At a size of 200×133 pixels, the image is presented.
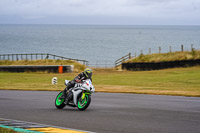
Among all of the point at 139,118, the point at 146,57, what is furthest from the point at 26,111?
the point at 146,57

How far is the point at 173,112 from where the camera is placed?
10.8 m

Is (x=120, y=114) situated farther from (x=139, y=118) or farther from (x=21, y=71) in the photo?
(x=21, y=71)

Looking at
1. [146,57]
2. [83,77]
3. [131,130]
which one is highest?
[146,57]

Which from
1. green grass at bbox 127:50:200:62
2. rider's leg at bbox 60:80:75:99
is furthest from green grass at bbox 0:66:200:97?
rider's leg at bbox 60:80:75:99

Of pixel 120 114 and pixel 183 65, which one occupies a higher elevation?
pixel 183 65

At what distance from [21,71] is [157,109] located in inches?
1162

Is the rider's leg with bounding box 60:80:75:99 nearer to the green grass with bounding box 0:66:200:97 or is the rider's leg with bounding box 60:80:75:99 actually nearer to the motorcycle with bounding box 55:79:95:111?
the motorcycle with bounding box 55:79:95:111

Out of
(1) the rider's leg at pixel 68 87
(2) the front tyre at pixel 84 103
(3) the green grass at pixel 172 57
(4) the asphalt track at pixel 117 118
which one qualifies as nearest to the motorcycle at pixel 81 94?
(2) the front tyre at pixel 84 103

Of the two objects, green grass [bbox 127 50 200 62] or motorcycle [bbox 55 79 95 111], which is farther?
green grass [bbox 127 50 200 62]

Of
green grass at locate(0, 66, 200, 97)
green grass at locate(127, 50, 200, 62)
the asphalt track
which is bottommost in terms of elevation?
the asphalt track

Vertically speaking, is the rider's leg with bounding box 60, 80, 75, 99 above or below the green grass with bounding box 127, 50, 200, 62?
below

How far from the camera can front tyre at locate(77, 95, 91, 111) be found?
1118cm

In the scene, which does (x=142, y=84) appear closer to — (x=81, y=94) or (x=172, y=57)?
(x=172, y=57)

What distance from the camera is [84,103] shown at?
37.2ft
